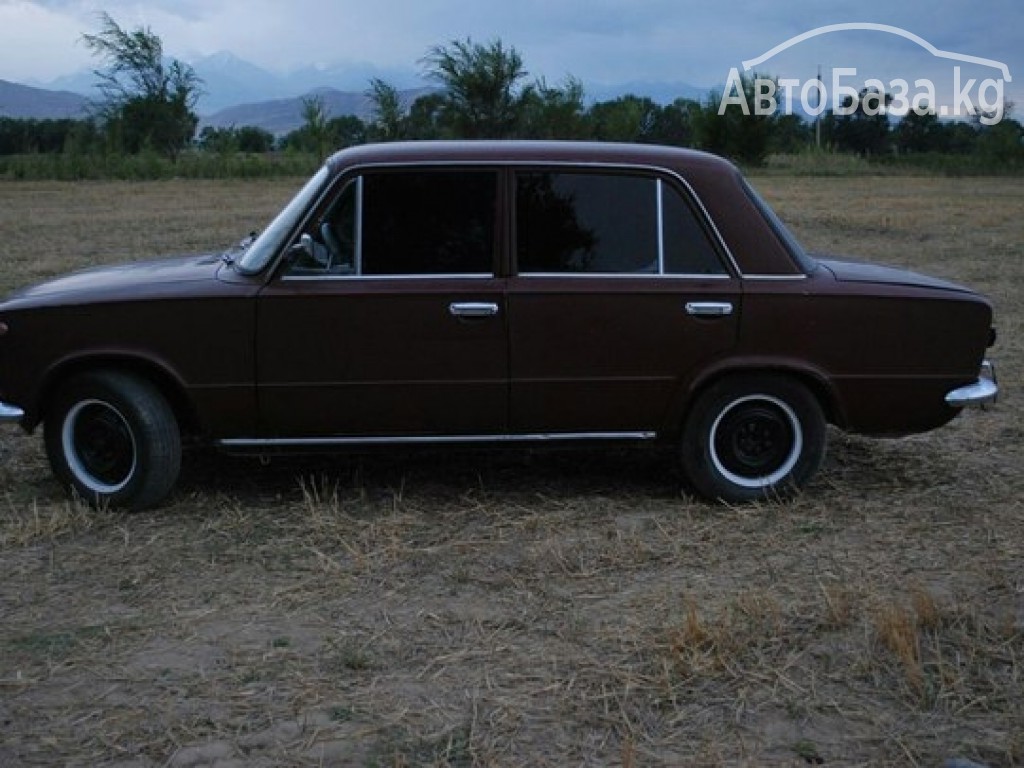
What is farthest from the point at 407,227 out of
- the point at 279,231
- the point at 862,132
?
the point at 862,132

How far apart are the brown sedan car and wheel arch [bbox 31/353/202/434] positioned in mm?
12

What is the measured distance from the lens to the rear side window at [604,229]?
5.32 m

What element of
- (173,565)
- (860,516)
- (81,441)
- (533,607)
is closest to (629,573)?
(533,607)

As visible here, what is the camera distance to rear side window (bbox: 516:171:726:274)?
5.32 metres

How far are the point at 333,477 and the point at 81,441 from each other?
1.18m

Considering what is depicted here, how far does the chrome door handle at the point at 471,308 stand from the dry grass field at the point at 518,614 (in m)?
0.88

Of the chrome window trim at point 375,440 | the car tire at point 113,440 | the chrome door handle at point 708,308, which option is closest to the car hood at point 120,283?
the car tire at point 113,440

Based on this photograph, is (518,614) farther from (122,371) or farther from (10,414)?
(10,414)

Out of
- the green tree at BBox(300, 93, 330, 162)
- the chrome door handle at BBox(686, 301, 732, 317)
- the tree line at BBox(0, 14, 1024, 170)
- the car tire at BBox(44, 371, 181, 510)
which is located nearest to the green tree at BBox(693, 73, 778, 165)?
the tree line at BBox(0, 14, 1024, 170)

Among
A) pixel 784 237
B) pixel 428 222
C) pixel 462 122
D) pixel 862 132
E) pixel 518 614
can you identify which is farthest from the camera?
pixel 862 132

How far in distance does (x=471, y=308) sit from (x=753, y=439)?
55.7 inches

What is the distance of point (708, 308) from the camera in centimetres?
526

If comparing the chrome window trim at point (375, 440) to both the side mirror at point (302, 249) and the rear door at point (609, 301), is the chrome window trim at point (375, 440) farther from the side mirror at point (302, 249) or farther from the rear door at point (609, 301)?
the side mirror at point (302, 249)

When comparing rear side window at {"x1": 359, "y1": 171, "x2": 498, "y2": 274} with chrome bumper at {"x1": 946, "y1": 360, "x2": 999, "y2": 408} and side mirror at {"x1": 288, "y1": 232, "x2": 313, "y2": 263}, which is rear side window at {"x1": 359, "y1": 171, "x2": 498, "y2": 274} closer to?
side mirror at {"x1": 288, "y1": 232, "x2": 313, "y2": 263}
